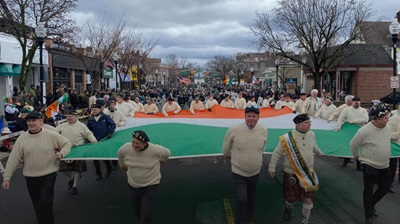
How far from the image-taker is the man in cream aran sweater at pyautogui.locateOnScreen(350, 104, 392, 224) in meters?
5.27

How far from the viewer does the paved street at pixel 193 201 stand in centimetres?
587

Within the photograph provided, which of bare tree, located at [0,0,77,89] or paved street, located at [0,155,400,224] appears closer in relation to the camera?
paved street, located at [0,155,400,224]

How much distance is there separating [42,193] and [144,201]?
1453mm

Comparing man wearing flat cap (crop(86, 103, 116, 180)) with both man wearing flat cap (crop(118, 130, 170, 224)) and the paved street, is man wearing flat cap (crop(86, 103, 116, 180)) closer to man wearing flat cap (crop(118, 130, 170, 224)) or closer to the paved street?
the paved street

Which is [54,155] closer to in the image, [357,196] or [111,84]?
[357,196]

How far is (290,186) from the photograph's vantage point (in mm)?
5348

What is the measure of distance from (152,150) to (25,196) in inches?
161

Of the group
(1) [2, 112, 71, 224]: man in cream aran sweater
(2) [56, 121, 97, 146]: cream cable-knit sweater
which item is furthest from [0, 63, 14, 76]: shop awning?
(1) [2, 112, 71, 224]: man in cream aran sweater

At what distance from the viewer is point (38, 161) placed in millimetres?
4902

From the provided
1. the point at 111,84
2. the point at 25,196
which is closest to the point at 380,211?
the point at 25,196

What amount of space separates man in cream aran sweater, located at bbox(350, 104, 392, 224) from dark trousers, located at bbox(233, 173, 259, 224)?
1.72 metres

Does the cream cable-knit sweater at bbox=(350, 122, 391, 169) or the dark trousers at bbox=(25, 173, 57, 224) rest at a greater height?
the cream cable-knit sweater at bbox=(350, 122, 391, 169)

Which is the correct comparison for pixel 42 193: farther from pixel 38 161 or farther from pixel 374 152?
pixel 374 152

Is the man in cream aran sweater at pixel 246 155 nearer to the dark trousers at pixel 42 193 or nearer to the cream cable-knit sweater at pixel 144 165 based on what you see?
the cream cable-knit sweater at pixel 144 165
